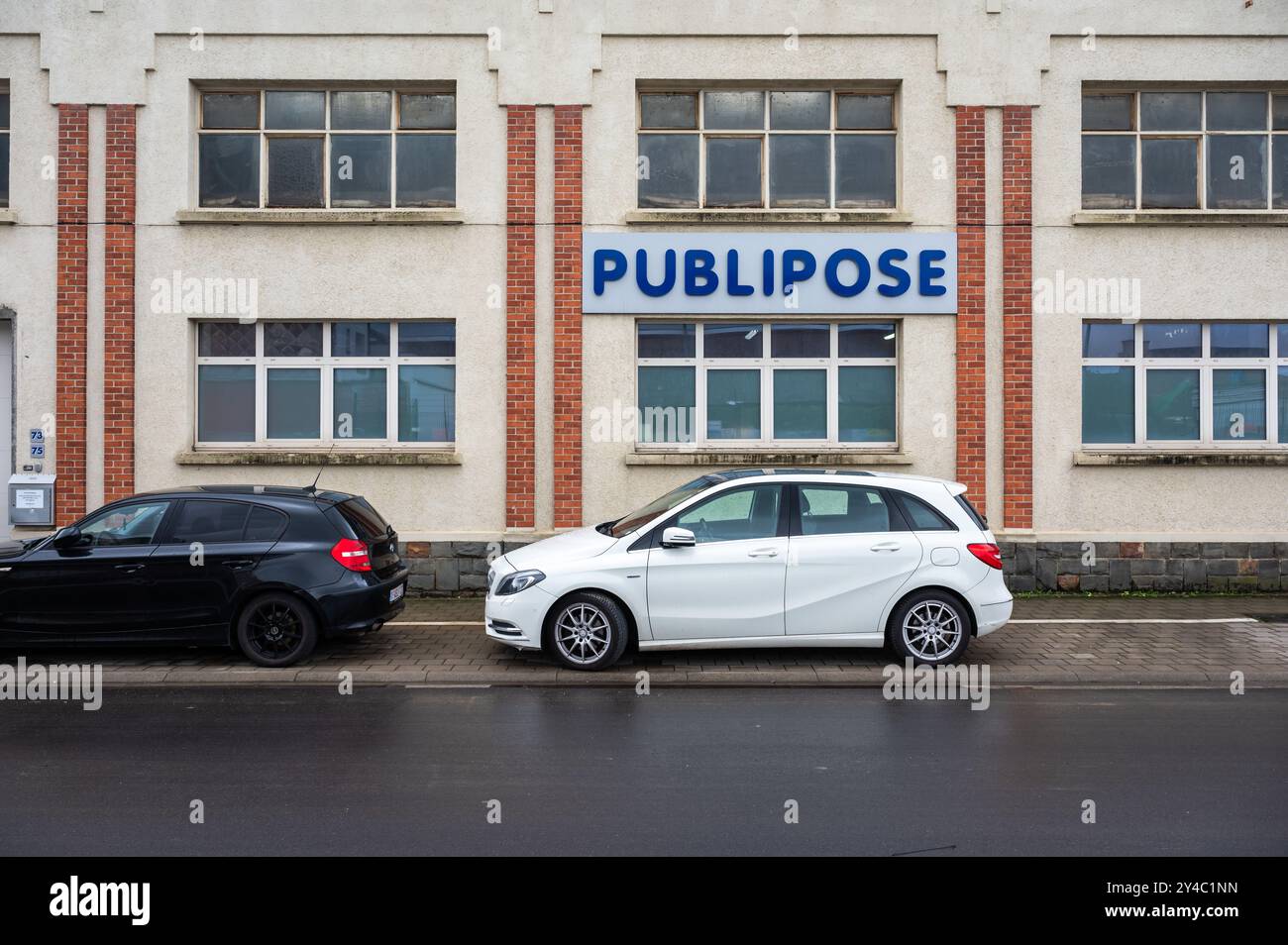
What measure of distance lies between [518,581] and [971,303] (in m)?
7.21

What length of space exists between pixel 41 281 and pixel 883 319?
34.1 ft

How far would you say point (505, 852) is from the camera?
14.6 feet

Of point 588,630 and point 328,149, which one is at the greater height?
point 328,149

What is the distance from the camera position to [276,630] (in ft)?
27.9

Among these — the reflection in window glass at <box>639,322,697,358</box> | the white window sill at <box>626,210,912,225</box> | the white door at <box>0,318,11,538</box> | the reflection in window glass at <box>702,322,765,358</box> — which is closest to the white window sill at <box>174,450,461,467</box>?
the white door at <box>0,318,11,538</box>

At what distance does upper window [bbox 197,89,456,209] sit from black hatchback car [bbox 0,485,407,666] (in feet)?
18.2

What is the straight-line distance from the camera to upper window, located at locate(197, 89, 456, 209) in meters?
12.8

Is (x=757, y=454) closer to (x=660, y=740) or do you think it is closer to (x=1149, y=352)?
(x=1149, y=352)

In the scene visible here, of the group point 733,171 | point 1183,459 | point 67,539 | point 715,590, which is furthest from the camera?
point 733,171

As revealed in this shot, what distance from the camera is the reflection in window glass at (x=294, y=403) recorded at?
1278 centimetres

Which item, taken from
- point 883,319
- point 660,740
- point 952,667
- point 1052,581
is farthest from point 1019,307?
point 660,740

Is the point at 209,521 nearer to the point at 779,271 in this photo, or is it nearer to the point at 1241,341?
the point at 779,271

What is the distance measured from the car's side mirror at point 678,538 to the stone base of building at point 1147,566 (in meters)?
5.79

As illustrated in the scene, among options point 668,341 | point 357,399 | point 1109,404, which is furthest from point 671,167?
point 1109,404
